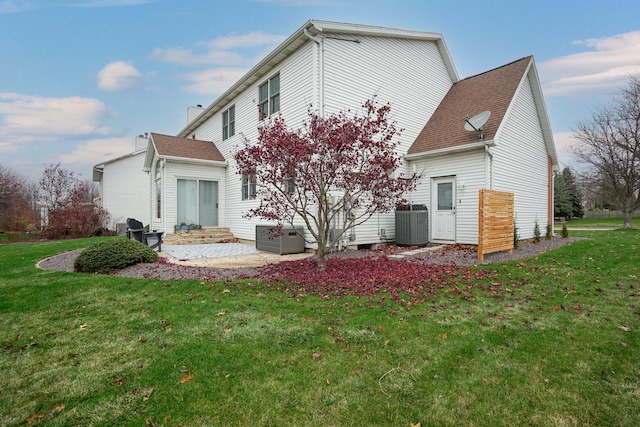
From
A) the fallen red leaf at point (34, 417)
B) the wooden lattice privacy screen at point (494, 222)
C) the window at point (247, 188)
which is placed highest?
the window at point (247, 188)

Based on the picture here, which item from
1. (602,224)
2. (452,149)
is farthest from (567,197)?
(452,149)

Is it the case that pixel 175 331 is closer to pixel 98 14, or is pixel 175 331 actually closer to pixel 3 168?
pixel 98 14

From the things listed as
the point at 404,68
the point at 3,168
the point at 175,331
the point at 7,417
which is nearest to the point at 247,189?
the point at 404,68

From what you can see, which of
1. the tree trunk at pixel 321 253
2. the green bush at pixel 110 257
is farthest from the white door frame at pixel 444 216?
the green bush at pixel 110 257

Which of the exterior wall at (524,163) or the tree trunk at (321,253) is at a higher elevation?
the exterior wall at (524,163)

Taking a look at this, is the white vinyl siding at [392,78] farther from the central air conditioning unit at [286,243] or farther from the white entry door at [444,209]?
the central air conditioning unit at [286,243]

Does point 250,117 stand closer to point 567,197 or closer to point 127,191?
point 127,191

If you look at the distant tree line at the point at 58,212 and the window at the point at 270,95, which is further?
the distant tree line at the point at 58,212

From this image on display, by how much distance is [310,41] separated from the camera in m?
9.40

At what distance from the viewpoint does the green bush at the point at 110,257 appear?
6.95 m

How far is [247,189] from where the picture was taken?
1262 cm

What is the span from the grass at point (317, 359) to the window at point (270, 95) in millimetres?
7901

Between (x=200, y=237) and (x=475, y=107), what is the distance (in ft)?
36.5

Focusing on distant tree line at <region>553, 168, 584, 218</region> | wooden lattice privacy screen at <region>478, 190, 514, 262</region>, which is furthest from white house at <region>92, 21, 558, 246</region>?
distant tree line at <region>553, 168, 584, 218</region>
